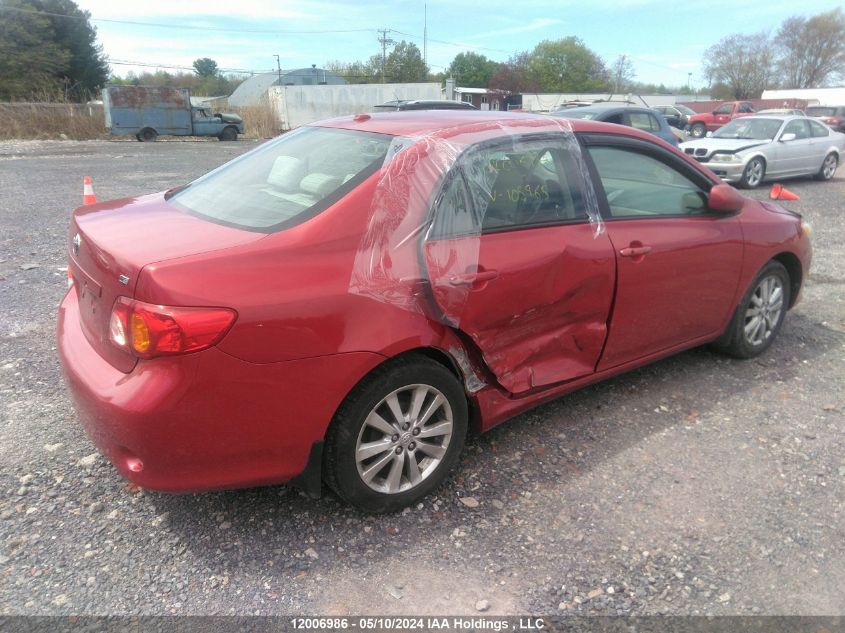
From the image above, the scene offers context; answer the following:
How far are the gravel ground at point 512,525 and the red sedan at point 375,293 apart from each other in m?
0.29

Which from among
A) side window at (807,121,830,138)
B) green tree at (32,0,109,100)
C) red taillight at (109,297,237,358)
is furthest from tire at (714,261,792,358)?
green tree at (32,0,109,100)

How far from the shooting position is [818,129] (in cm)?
1435

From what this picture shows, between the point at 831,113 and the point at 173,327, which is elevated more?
the point at 831,113

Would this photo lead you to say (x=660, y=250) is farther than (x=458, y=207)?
Yes

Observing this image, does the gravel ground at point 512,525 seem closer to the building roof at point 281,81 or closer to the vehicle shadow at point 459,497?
the vehicle shadow at point 459,497

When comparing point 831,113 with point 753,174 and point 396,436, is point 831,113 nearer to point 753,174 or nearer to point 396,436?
point 753,174

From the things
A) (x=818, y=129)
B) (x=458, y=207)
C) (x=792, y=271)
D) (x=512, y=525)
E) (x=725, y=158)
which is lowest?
(x=512, y=525)

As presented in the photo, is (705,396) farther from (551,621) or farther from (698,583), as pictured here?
(551,621)

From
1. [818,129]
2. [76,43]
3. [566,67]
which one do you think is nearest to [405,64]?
[566,67]

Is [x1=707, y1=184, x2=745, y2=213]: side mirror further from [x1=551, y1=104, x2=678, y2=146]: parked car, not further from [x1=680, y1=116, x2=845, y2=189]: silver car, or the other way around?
[x1=680, y1=116, x2=845, y2=189]: silver car

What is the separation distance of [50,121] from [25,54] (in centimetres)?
1410

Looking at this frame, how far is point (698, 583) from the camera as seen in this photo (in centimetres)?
243

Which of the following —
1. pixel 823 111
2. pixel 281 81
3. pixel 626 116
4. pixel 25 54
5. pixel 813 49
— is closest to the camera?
pixel 626 116

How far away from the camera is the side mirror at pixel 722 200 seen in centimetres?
375
